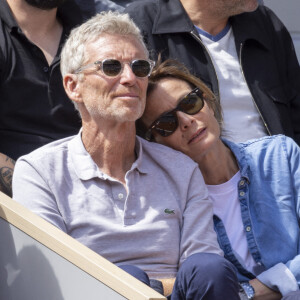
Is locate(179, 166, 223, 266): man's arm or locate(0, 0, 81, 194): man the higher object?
locate(0, 0, 81, 194): man

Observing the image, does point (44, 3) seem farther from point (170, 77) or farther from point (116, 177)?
point (116, 177)

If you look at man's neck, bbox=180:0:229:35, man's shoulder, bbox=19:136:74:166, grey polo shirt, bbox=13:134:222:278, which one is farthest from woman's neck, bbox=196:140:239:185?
Result: man's neck, bbox=180:0:229:35

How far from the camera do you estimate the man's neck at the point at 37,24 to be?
3.74 metres

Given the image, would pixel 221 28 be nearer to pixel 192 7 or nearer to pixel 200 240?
pixel 192 7

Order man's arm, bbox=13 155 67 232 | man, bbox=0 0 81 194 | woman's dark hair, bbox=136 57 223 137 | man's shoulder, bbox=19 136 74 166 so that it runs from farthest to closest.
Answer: man, bbox=0 0 81 194
woman's dark hair, bbox=136 57 223 137
man's shoulder, bbox=19 136 74 166
man's arm, bbox=13 155 67 232

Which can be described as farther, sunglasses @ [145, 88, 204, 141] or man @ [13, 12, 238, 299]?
sunglasses @ [145, 88, 204, 141]

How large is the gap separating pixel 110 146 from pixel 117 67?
0.29 m

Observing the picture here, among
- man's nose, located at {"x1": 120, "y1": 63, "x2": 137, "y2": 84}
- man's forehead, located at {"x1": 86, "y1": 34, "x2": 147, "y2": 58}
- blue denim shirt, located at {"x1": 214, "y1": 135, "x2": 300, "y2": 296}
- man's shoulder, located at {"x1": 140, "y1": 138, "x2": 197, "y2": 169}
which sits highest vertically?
man's forehead, located at {"x1": 86, "y1": 34, "x2": 147, "y2": 58}

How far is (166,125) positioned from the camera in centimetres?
332

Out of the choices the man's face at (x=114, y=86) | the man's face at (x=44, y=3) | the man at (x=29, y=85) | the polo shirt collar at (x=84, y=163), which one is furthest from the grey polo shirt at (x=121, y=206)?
the man's face at (x=44, y=3)

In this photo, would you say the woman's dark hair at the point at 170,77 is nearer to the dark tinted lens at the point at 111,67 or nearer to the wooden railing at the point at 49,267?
the dark tinted lens at the point at 111,67

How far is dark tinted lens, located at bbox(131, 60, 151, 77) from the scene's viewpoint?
10.0 feet

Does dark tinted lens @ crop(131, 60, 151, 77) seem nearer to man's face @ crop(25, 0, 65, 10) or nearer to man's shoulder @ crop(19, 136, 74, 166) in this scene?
man's shoulder @ crop(19, 136, 74, 166)

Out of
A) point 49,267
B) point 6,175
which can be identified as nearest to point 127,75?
point 6,175
